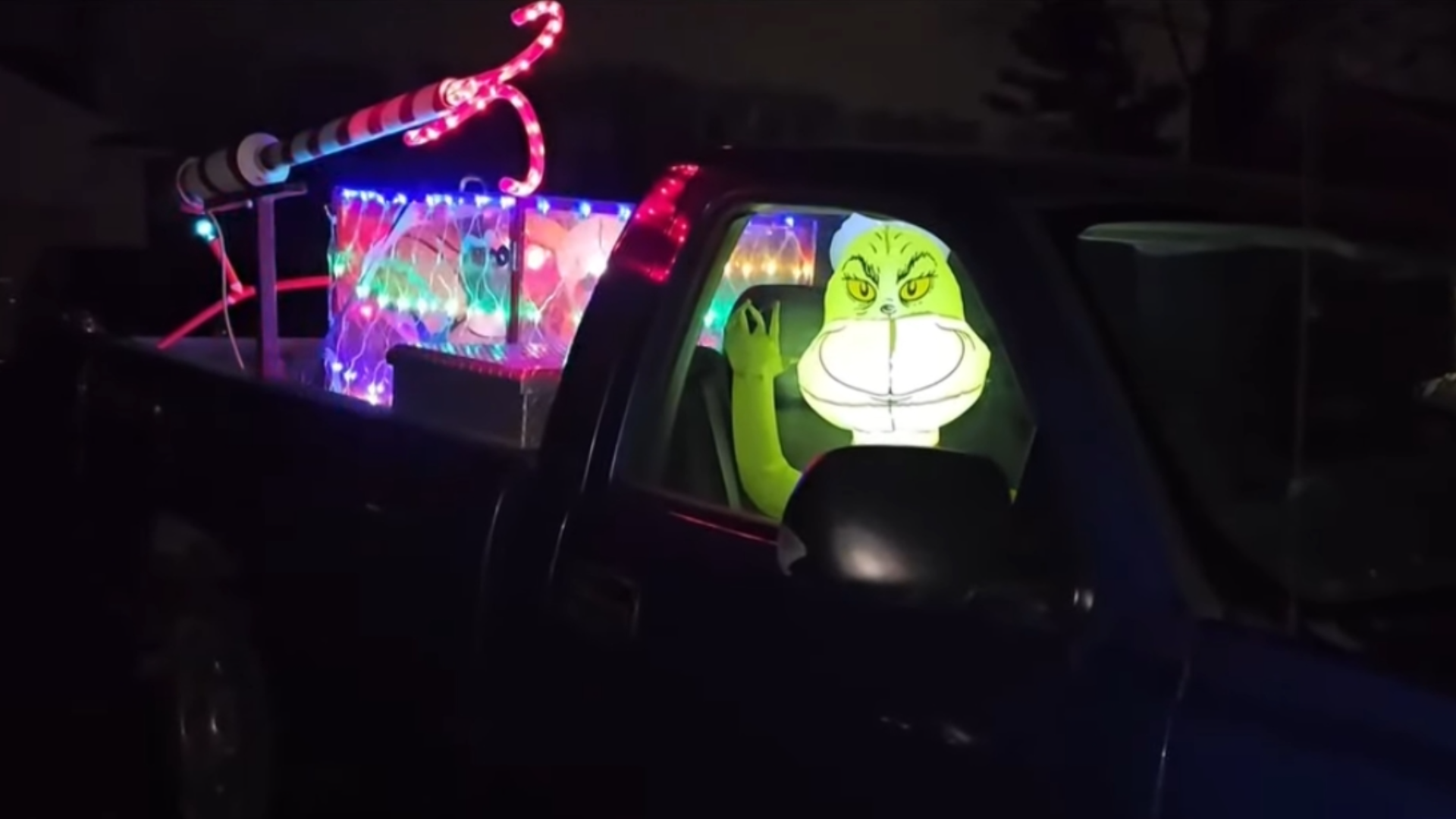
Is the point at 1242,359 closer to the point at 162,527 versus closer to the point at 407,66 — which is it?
the point at 162,527

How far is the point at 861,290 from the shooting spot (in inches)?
133

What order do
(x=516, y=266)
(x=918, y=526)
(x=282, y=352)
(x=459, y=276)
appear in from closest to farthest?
(x=918, y=526), (x=516, y=266), (x=459, y=276), (x=282, y=352)

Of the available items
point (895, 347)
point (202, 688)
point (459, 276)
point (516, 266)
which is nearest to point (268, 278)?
point (459, 276)

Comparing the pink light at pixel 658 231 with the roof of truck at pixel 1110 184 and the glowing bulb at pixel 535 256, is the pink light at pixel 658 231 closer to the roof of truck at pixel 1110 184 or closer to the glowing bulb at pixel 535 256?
the roof of truck at pixel 1110 184

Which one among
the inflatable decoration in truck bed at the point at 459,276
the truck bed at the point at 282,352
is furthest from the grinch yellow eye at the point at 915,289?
the truck bed at the point at 282,352

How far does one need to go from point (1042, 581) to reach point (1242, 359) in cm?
44

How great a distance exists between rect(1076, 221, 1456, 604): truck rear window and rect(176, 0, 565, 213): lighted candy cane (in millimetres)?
3068

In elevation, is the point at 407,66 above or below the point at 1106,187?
above

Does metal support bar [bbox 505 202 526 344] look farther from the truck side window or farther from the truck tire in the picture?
the truck side window

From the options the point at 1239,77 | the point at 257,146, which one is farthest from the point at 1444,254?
the point at 257,146

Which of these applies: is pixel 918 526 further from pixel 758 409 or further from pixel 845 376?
pixel 758 409

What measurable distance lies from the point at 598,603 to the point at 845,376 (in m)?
0.55

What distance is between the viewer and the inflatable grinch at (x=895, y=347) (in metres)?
3.30

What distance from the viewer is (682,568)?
10.3 feet
